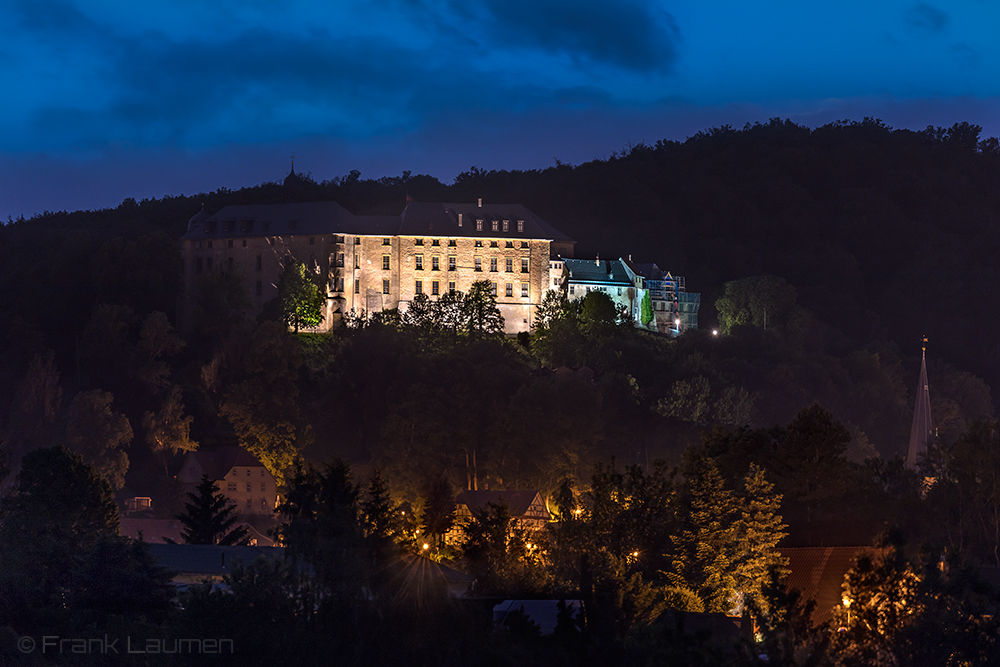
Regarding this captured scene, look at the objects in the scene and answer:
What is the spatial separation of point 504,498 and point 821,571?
25233mm

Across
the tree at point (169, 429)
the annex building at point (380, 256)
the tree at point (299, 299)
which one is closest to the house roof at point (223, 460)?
the tree at point (169, 429)

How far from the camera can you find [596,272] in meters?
96.2

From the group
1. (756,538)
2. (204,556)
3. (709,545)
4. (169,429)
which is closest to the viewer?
(756,538)

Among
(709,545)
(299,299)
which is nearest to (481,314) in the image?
(299,299)

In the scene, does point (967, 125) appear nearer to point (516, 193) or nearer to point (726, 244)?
point (726, 244)

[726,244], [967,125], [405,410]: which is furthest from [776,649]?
[967,125]

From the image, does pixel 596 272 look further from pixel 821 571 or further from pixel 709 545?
pixel 821 571

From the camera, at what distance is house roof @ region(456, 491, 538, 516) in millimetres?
68500

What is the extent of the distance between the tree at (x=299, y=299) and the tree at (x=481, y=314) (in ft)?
30.0

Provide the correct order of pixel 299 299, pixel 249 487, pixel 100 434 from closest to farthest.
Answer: pixel 249 487
pixel 100 434
pixel 299 299

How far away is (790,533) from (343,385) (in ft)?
128

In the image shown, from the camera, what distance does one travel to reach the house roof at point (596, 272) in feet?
314

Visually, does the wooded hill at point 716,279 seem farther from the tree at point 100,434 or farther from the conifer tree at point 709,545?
the conifer tree at point 709,545

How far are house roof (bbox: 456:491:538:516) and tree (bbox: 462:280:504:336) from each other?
56.8ft
